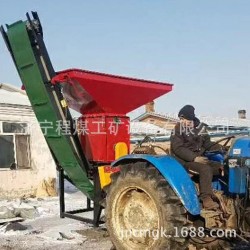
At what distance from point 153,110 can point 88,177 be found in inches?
1168

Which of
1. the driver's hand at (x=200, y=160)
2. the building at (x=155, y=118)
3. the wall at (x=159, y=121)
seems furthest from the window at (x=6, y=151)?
the building at (x=155, y=118)

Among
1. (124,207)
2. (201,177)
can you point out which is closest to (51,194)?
(124,207)

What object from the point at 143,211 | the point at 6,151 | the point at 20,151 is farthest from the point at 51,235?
the point at 20,151

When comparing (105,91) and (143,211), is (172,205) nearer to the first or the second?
(143,211)

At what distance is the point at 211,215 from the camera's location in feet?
15.7

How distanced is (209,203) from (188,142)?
36.6 inches

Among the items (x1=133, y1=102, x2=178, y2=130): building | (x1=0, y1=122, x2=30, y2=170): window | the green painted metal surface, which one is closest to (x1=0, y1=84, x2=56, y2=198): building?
(x1=0, y1=122, x2=30, y2=170): window

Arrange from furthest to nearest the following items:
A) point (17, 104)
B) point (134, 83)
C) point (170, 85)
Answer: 1. point (17, 104)
2. point (170, 85)
3. point (134, 83)

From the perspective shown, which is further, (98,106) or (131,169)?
(98,106)

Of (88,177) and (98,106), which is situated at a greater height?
(98,106)

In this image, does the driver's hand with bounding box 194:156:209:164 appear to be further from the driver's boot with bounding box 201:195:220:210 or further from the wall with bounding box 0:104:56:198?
the wall with bounding box 0:104:56:198

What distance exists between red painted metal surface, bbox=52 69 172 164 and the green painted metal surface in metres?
0.27

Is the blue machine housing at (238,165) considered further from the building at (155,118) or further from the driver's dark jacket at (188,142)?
the building at (155,118)

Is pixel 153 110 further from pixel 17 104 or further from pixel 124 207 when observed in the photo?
pixel 124 207
